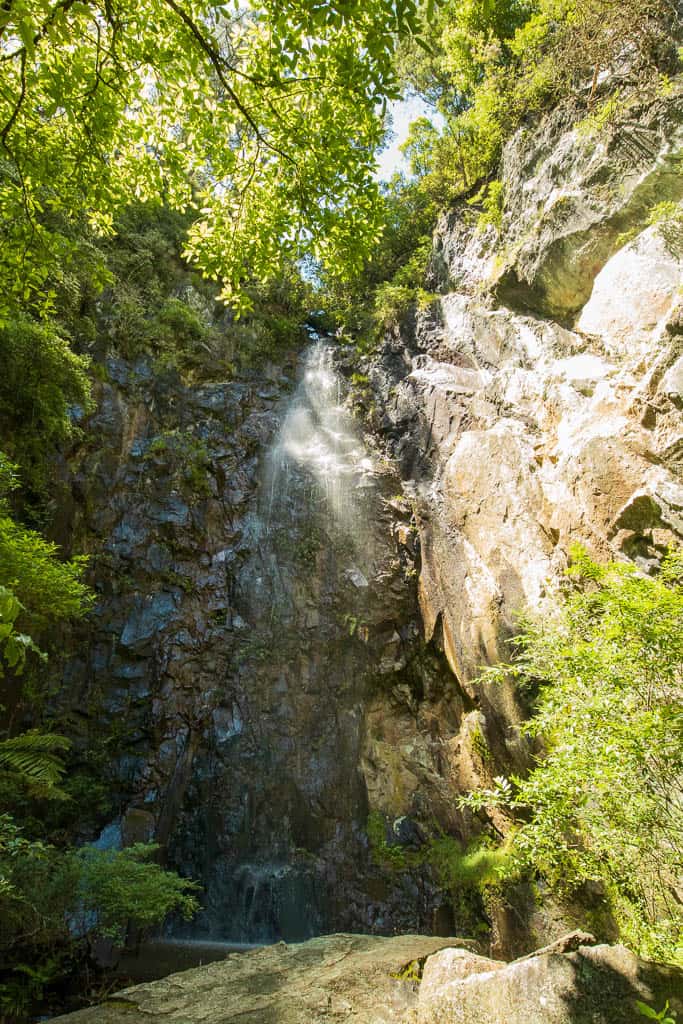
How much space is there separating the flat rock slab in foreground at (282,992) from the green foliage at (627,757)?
5.16 feet

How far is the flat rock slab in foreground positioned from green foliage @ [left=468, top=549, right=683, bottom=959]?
157 cm

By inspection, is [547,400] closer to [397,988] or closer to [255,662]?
[255,662]

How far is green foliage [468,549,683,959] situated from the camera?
3.72m

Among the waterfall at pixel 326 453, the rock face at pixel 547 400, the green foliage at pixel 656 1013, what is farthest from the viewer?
the waterfall at pixel 326 453

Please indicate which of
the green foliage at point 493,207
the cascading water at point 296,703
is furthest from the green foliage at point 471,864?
the green foliage at point 493,207

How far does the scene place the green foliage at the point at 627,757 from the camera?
372 cm

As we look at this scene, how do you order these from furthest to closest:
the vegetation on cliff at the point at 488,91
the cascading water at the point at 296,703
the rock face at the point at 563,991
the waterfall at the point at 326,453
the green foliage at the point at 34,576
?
the waterfall at the point at 326,453
the vegetation on cliff at the point at 488,91
the cascading water at the point at 296,703
the green foliage at the point at 34,576
the rock face at the point at 563,991

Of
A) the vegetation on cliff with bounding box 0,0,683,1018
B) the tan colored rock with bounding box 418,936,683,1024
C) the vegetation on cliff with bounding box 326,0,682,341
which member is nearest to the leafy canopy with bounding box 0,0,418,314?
the vegetation on cliff with bounding box 0,0,683,1018

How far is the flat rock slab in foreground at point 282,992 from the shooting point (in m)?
3.39

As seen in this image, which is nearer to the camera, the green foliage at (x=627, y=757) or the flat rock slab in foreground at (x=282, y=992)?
the flat rock slab in foreground at (x=282, y=992)

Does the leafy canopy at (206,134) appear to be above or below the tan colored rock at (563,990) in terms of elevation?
above

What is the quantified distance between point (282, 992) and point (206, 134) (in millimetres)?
6421

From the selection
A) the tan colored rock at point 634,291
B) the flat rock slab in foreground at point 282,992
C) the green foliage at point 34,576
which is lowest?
the flat rock slab in foreground at point 282,992

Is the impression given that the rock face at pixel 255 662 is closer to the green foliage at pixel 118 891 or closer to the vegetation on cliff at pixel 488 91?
the green foliage at pixel 118 891
